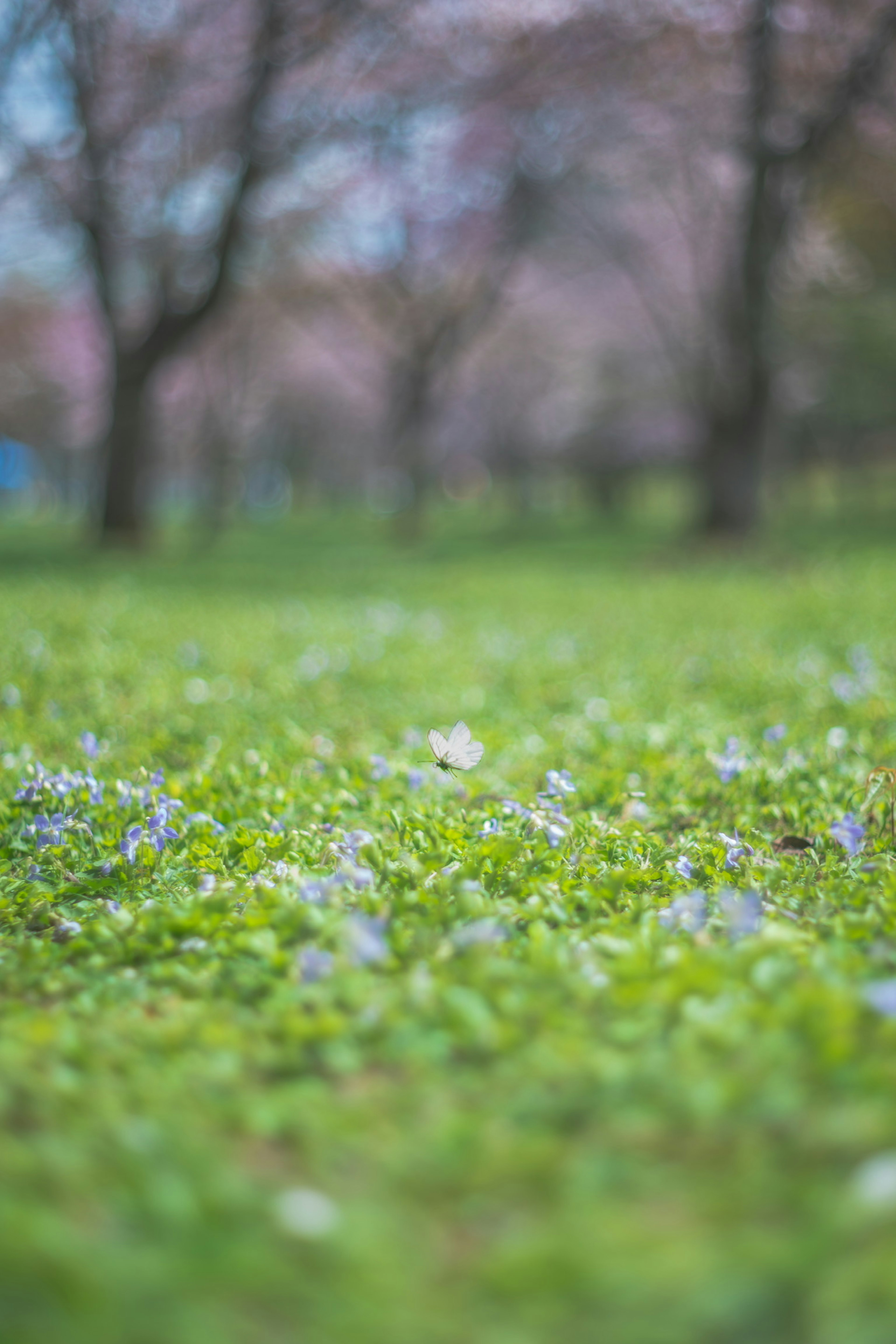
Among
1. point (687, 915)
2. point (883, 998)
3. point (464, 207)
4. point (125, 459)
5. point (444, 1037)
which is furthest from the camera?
point (464, 207)

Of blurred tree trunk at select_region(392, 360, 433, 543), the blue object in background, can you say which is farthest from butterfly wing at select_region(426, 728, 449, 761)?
→ the blue object in background

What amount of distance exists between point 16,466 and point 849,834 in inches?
2757

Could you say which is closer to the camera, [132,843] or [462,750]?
[462,750]

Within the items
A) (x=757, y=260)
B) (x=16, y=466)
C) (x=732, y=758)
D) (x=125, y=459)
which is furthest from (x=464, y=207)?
(x=16, y=466)

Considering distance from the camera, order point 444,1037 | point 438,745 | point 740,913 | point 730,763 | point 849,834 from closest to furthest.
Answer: point 444,1037 → point 740,913 → point 438,745 → point 849,834 → point 730,763

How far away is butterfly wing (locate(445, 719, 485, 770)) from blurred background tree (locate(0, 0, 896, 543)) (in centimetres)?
1632

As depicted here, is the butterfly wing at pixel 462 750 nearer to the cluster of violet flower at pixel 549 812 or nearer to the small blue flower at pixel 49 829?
the cluster of violet flower at pixel 549 812

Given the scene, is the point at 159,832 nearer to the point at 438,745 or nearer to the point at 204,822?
the point at 204,822

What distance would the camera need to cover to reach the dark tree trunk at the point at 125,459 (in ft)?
61.0

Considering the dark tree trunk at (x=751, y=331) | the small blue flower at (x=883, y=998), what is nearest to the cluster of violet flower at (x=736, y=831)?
the small blue flower at (x=883, y=998)

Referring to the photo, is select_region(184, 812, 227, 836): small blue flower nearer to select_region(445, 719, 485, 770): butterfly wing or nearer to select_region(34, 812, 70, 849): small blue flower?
select_region(34, 812, 70, 849): small blue flower

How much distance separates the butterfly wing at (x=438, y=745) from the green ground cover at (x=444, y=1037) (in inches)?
14.6

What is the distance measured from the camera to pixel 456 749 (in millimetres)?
3039

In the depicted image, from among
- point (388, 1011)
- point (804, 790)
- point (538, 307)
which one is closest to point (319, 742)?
point (804, 790)
